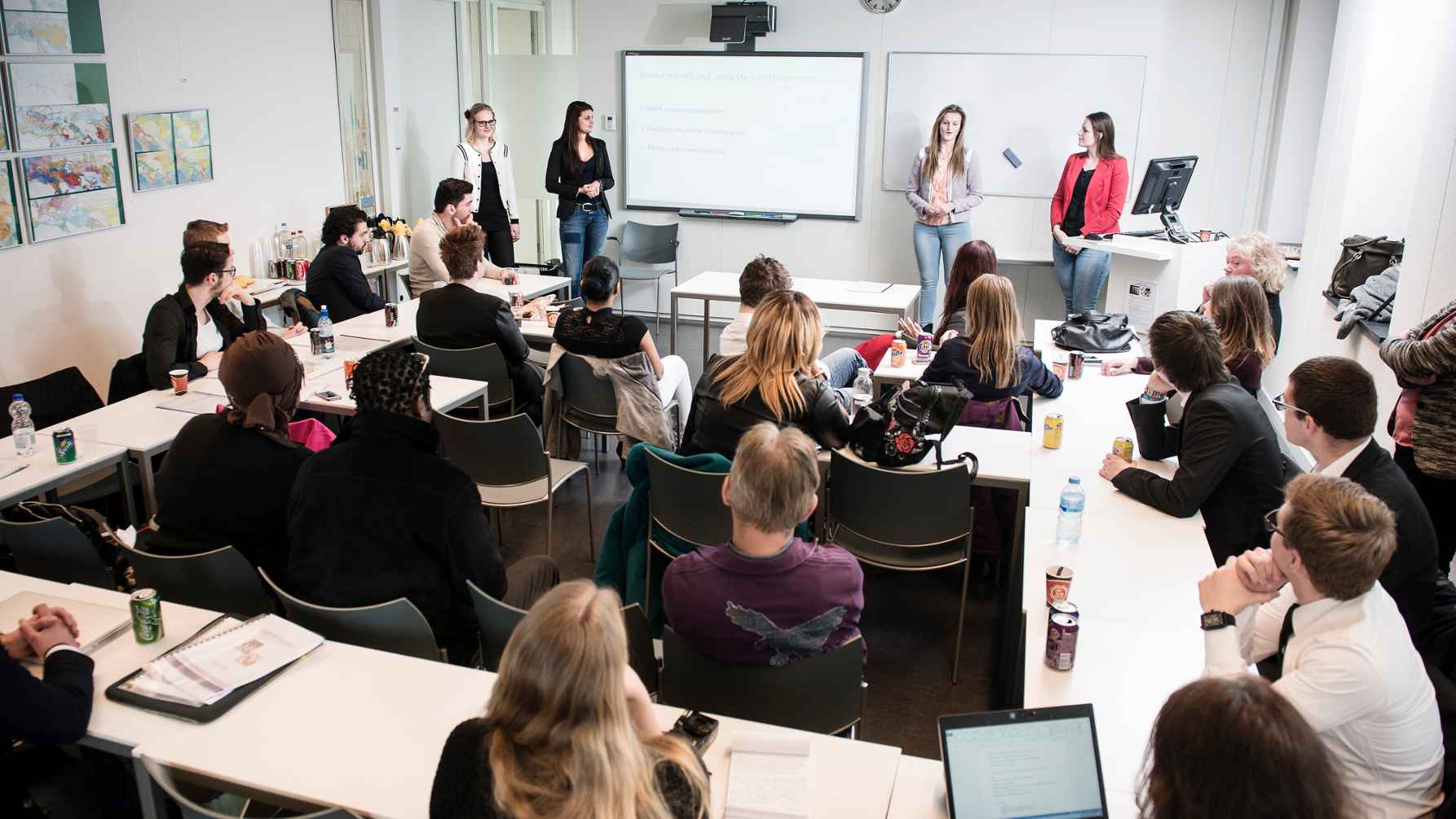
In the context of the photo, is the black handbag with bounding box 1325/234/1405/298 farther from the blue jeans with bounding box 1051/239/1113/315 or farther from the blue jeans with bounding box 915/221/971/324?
the blue jeans with bounding box 915/221/971/324

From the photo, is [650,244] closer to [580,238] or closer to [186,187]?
[580,238]

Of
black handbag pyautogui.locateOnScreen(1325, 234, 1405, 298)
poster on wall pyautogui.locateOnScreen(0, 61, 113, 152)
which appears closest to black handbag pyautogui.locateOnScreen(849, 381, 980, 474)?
black handbag pyautogui.locateOnScreen(1325, 234, 1405, 298)

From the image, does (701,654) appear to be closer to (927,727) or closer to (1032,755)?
(1032,755)

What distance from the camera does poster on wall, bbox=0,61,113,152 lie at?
5262mm

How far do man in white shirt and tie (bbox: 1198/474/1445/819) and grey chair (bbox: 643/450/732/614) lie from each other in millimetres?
1599

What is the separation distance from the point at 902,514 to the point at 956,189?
4743 mm

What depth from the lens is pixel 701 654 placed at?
235cm

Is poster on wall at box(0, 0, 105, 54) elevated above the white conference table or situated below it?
above

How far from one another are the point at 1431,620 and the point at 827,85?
20.6 ft

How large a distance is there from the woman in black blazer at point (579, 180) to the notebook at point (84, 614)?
5458 mm

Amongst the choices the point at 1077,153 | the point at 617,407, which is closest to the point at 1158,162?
the point at 1077,153

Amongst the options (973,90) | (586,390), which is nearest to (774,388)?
(586,390)

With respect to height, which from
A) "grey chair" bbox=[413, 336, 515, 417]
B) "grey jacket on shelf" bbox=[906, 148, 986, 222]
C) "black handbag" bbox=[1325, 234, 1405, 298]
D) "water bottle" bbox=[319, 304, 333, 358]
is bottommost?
"grey chair" bbox=[413, 336, 515, 417]

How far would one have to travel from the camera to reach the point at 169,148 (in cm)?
616
